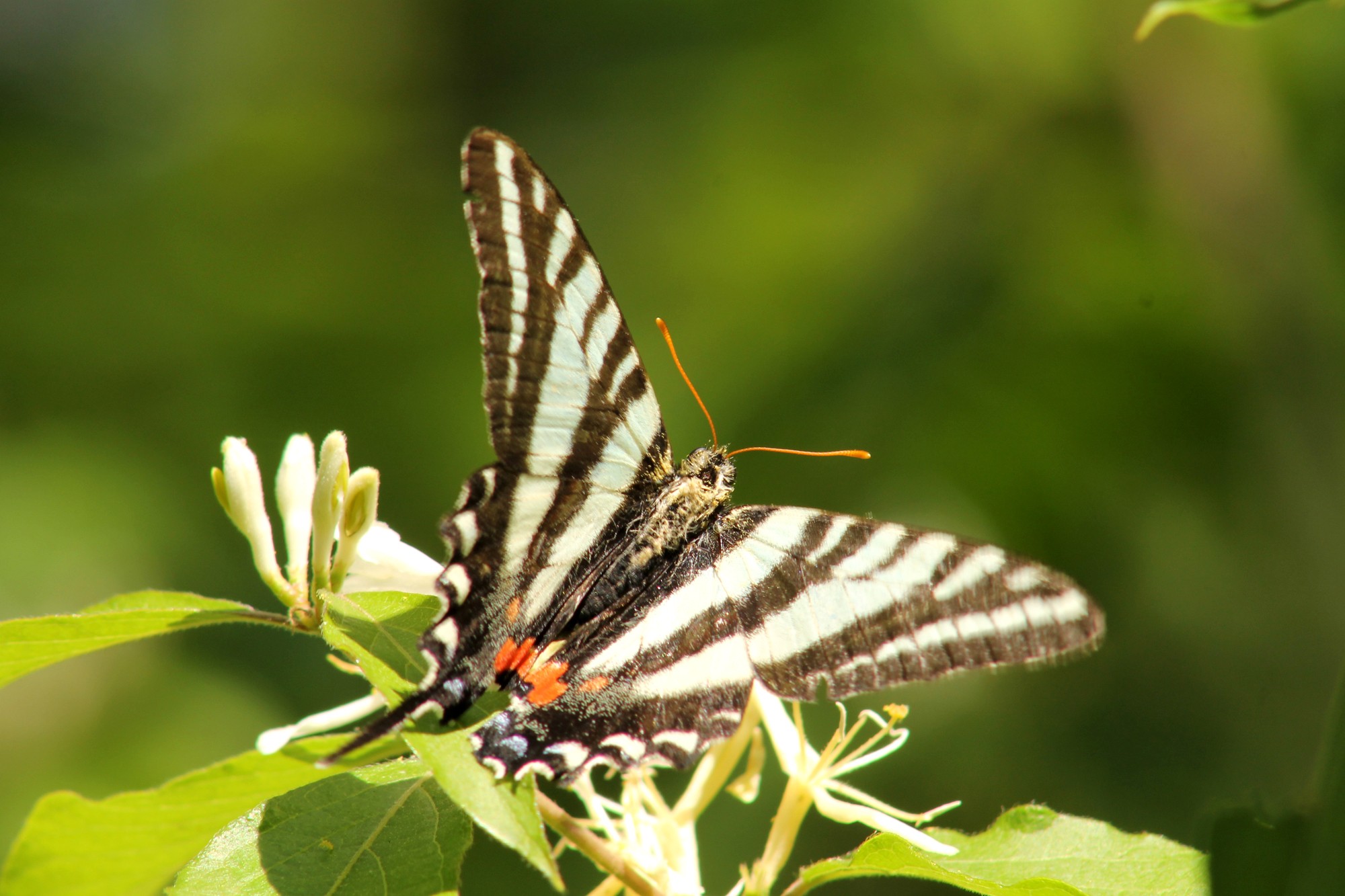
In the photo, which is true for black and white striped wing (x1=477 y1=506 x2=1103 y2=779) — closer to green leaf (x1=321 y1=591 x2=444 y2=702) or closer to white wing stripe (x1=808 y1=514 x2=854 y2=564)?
white wing stripe (x1=808 y1=514 x2=854 y2=564)

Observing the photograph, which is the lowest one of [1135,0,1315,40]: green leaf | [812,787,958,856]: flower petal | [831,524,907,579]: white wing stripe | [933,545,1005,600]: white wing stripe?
[812,787,958,856]: flower petal

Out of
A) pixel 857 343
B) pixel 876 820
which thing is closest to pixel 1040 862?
pixel 876 820

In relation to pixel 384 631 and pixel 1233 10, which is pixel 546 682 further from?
pixel 1233 10

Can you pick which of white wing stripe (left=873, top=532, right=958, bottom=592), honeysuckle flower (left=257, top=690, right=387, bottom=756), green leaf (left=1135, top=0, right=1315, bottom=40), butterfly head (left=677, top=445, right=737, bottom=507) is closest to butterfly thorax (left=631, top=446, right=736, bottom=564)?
butterfly head (left=677, top=445, right=737, bottom=507)

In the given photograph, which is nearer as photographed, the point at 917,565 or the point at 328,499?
the point at 328,499

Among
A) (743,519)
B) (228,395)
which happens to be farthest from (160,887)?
(228,395)

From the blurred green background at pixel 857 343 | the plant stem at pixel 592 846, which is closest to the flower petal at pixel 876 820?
the plant stem at pixel 592 846
